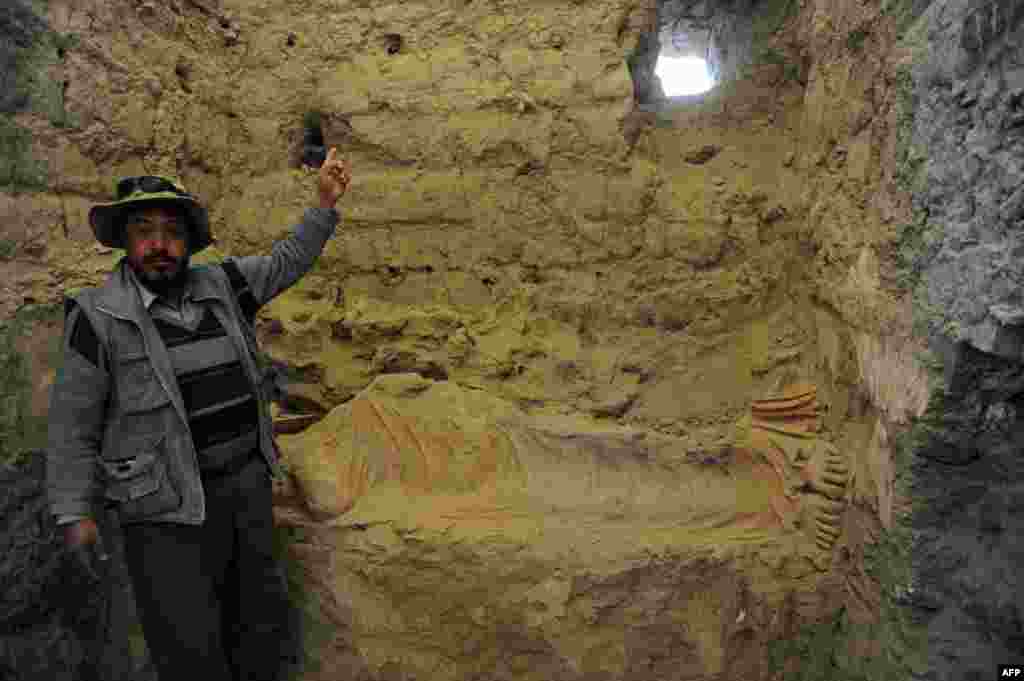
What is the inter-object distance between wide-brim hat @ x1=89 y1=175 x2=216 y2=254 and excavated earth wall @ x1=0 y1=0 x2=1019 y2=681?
1.77ft

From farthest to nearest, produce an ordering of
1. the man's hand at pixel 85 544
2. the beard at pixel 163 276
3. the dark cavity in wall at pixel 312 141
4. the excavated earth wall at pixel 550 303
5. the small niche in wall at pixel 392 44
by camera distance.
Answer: the dark cavity in wall at pixel 312 141 → the small niche in wall at pixel 392 44 → the excavated earth wall at pixel 550 303 → the beard at pixel 163 276 → the man's hand at pixel 85 544

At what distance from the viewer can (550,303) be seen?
315cm

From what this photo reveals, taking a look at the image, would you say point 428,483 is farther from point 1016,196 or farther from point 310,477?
point 1016,196

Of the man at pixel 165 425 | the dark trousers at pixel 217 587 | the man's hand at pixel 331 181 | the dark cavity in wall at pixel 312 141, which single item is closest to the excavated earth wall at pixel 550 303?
the dark cavity in wall at pixel 312 141

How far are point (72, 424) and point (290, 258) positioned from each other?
83 cm

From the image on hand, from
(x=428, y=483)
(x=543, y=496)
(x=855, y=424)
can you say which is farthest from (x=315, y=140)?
(x=855, y=424)

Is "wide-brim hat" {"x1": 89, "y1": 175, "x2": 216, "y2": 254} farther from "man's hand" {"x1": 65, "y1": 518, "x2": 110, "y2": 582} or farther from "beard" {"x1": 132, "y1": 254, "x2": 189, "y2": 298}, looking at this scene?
"man's hand" {"x1": 65, "y1": 518, "x2": 110, "y2": 582}

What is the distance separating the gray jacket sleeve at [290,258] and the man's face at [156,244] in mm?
285

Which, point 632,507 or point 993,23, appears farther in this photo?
point 632,507

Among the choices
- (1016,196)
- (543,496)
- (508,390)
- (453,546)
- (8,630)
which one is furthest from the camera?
(508,390)

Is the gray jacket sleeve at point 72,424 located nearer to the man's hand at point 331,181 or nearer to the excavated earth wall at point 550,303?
the excavated earth wall at point 550,303

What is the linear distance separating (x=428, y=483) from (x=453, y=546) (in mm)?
333

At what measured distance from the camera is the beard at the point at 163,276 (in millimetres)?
1979

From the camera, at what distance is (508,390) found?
3.05 metres
